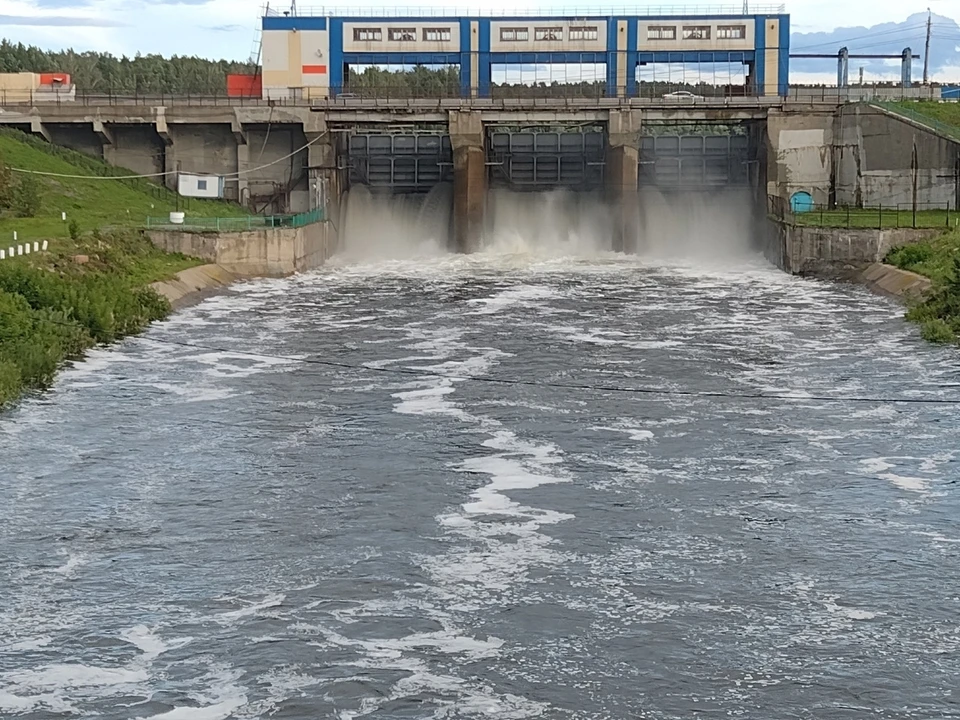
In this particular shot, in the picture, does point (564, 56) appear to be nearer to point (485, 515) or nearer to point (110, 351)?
point (110, 351)

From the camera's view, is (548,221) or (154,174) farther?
(548,221)

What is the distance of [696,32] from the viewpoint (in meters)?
93.9

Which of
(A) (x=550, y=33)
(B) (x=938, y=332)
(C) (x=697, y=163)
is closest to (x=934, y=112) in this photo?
(C) (x=697, y=163)

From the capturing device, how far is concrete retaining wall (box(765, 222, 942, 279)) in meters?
66.6

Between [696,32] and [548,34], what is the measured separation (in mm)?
8714

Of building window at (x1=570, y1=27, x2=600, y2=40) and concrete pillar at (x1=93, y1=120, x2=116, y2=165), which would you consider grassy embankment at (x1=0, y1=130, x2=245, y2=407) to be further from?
building window at (x1=570, y1=27, x2=600, y2=40)

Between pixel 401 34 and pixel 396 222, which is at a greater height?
pixel 401 34

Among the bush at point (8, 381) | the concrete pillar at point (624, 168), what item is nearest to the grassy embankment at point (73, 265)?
the bush at point (8, 381)

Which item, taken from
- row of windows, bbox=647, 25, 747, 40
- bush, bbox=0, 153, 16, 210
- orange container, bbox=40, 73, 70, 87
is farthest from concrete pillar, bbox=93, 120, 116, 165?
row of windows, bbox=647, 25, 747, 40

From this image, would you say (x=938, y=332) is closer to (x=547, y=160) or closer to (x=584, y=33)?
(x=547, y=160)

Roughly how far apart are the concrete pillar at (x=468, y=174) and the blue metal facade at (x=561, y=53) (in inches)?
483

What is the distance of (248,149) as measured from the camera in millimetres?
85500

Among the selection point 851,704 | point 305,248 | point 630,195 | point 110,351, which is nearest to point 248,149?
point 305,248

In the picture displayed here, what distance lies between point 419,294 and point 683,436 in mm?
31679
